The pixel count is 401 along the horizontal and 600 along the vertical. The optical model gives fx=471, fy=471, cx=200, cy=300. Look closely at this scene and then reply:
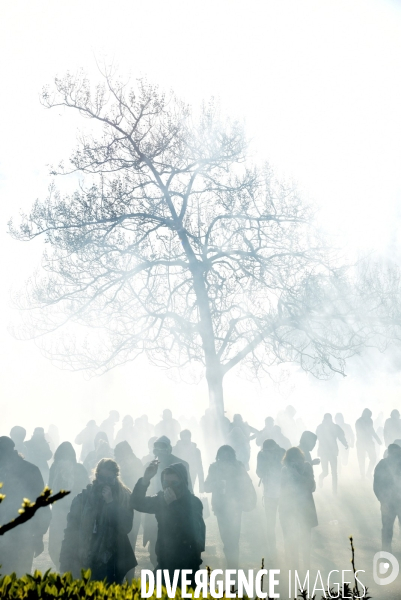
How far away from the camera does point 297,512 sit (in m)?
7.47

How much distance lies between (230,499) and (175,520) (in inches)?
123

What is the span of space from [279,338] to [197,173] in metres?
6.50

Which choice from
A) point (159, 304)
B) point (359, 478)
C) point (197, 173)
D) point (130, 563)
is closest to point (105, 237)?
point (159, 304)

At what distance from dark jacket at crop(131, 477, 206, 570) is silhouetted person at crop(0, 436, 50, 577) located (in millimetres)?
2356

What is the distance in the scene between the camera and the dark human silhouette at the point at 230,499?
8156mm

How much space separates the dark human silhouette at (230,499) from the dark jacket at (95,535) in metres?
3.03

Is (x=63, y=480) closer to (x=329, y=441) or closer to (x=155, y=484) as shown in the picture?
(x=155, y=484)

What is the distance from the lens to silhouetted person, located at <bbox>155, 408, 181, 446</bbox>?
17203 mm

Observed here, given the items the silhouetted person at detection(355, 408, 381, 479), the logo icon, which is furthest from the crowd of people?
the silhouetted person at detection(355, 408, 381, 479)

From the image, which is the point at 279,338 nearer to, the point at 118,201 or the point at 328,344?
the point at 328,344

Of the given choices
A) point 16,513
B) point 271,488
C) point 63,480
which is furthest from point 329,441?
point 16,513

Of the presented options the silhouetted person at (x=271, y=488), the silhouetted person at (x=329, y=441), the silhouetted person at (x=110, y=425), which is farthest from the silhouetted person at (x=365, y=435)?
the silhouetted person at (x=110, y=425)

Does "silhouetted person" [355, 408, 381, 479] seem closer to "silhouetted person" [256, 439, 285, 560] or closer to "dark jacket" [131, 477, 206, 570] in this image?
"silhouetted person" [256, 439, 285, 560]

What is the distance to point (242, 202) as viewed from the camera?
1652 centimetres
